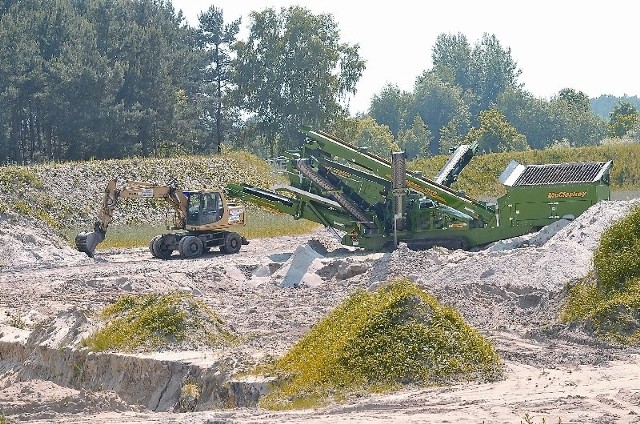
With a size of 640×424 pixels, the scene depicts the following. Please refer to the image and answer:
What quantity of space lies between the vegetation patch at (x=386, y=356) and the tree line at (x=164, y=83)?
38.7 metres

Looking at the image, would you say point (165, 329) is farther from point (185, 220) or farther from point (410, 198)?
point (185, 220)

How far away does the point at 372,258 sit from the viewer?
2325cm

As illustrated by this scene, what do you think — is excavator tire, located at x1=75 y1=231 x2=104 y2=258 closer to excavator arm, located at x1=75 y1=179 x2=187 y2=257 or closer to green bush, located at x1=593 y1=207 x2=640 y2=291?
excavator arm, located at x1=75 y1=179 x2=187 y2=257

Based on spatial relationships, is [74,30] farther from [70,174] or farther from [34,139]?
[70,174]

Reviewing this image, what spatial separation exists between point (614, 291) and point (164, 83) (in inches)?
1699

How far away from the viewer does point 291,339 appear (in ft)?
46.0

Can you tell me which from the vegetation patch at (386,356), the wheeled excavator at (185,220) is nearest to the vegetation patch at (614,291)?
the vegetation patch at (386,356)

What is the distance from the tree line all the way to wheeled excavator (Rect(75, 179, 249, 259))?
22.1 meters

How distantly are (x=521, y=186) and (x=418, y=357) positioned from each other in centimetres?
1394

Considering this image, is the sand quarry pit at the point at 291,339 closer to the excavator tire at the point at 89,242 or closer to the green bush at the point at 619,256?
the green bush at the point at 619,256

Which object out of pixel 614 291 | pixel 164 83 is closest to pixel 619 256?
pixel 614 291

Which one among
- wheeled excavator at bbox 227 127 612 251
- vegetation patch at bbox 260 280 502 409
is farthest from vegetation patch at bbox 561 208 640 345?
wheeled excavator at bbox 227 127 612 251

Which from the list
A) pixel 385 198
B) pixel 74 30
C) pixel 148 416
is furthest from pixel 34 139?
pixel 148 416

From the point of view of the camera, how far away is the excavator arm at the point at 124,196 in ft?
89.2
